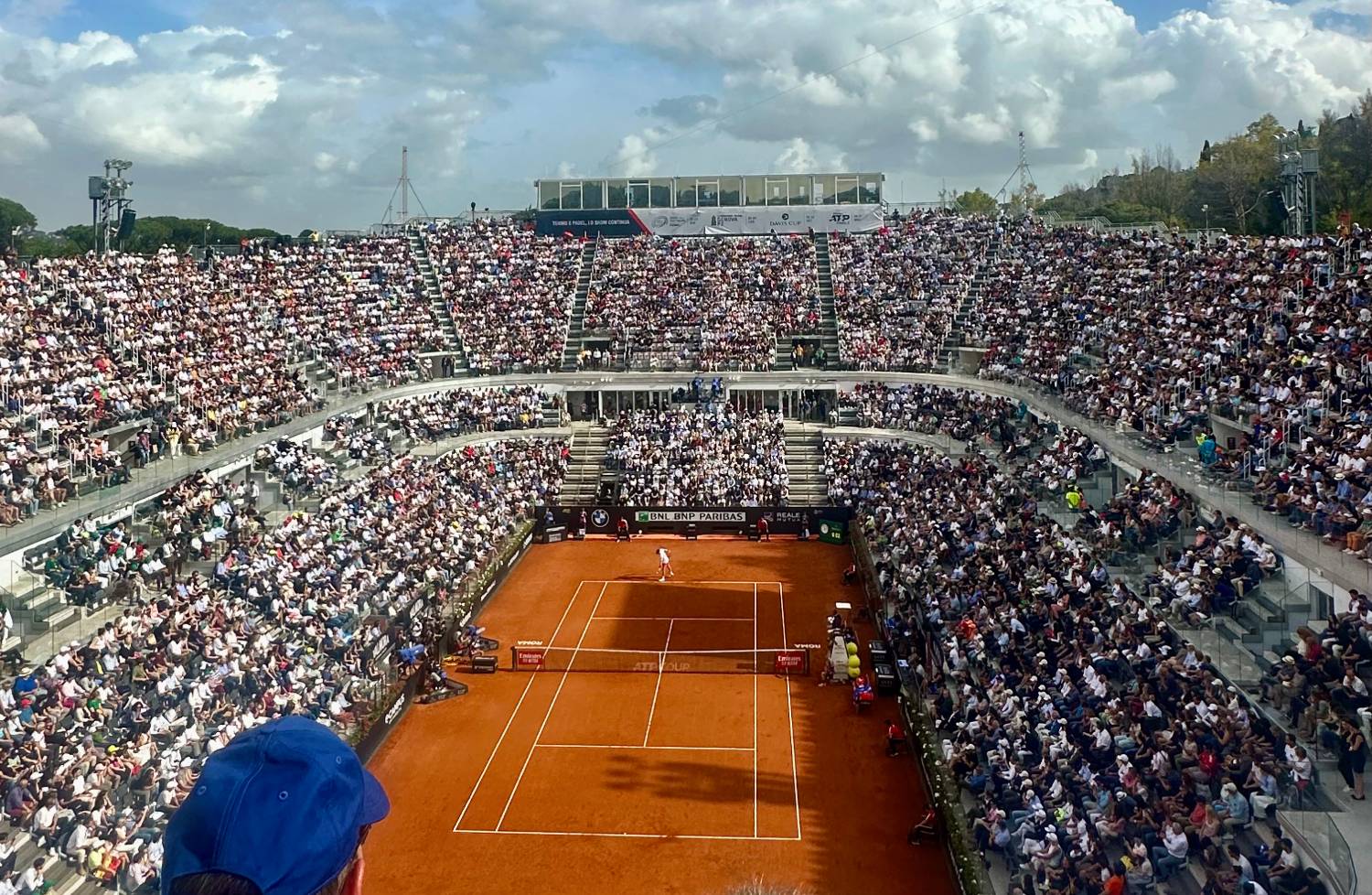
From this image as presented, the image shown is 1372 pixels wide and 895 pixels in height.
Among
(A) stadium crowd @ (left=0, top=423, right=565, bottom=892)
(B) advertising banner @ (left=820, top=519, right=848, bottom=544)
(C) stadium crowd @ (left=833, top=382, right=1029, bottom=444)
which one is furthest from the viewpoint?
(B) advertising banner @ (left=820, top=519, right=848, bottom=544)

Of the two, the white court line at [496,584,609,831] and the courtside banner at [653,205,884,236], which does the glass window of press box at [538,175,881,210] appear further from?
the white court line at [496,584,609,831]

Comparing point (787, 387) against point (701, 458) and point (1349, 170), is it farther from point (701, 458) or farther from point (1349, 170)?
point (1349, 170)

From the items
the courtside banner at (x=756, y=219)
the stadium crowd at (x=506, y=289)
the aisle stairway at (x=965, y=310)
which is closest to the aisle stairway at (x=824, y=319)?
the courtside banner at (x=756, y=219)

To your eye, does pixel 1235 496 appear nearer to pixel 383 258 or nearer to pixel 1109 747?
pixel 1109 747

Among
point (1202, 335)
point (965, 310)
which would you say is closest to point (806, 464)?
point (965, 310)

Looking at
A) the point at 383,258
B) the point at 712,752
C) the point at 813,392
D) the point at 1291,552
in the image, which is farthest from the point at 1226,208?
the point at 712,752

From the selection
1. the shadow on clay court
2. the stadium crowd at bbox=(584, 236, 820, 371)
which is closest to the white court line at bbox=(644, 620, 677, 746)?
the shadow on clay court
